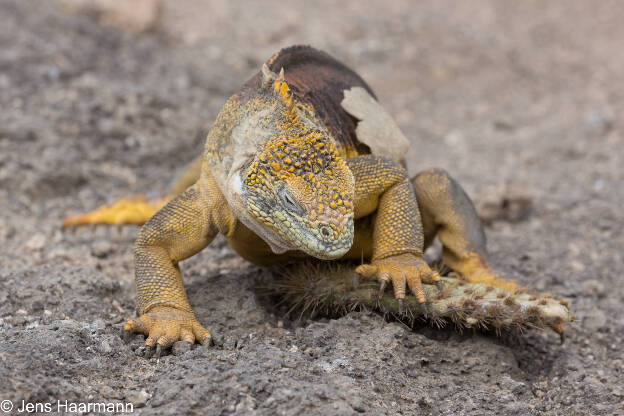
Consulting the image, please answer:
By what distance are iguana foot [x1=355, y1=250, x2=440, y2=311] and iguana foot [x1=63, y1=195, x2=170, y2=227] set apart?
2.80m

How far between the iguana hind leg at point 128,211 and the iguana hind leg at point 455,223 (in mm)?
2377

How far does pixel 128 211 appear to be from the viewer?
6426mm

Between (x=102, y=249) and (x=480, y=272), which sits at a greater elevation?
(x=102, y=249)

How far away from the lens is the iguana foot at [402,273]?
4.19 m

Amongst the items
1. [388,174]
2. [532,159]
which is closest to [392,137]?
[388,174]

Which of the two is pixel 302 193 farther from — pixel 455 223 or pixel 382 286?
pixel 455 223

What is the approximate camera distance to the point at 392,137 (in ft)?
17.3

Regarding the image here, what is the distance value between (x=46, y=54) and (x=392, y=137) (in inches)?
230

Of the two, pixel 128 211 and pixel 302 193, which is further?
pixel 128 211

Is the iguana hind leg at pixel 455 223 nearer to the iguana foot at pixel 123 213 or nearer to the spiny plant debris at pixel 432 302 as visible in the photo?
the spiny plant debris at pixel 432 302
